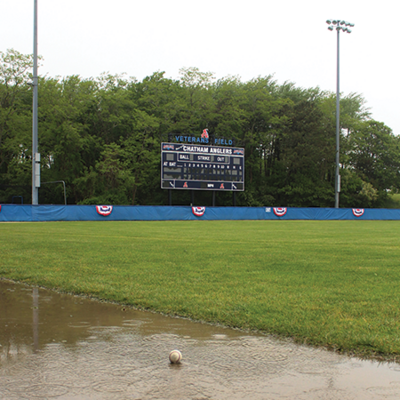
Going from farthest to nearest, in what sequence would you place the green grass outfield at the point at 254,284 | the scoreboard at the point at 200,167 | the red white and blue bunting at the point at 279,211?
the red white and blue bunting at the point at 279,211 → the scoreboard at the point at 200,167 → the green grass outfield at the point at 254,284

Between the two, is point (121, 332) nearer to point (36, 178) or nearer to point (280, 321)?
point (280, 321)

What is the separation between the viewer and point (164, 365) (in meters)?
3.88

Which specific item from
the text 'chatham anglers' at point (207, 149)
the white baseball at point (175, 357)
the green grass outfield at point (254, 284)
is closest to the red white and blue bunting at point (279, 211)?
the text 'chatham anglers' at point (207, 149)

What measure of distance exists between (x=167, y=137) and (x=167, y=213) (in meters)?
22.8

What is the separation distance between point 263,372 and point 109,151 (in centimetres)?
5401

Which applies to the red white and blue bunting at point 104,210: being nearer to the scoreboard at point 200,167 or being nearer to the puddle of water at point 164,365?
the scoreboard at point 200,167

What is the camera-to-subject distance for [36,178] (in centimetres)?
3259

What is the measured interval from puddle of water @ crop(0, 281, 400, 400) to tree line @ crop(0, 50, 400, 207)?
48.0 meters

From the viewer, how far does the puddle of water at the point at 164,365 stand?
333cm

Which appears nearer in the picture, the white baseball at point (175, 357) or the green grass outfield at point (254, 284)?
→ the white baseball at point (175, 357)

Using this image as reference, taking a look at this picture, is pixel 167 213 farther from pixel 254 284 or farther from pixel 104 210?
pixel 254 284

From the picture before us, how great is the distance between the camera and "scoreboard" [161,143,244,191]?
4212 centimetres

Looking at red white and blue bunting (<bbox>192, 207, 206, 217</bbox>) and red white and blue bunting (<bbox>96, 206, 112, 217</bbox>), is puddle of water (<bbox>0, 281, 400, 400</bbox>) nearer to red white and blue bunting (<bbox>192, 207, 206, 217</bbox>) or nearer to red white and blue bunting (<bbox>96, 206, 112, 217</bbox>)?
red white and blue bunting (<bbox>96, 206, 112, 217</bbox>)

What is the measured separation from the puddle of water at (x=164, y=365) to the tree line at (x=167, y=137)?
48.0 meters
